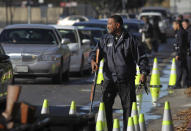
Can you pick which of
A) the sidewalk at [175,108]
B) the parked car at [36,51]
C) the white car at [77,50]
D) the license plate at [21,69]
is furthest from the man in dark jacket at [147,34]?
the license plate at [21,69]

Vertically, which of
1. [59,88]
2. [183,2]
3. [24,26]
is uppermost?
[24,26]

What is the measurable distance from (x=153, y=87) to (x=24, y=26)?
4.84 m

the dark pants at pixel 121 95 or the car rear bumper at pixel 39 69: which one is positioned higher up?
the dark pants at pixel 121 95

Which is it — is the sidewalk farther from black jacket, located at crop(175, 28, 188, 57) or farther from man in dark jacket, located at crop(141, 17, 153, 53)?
man in dark jacket, located at crop(141, 17, 153, 53)

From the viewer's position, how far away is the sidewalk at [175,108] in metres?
10.5

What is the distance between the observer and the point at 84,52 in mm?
19609

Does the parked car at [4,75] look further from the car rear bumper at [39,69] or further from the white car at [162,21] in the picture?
the white car at [162,21]

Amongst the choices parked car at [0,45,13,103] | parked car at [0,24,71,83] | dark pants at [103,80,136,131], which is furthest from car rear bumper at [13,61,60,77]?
dark pants at [103,80,136,131]

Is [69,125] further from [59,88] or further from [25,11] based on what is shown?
[25,11]

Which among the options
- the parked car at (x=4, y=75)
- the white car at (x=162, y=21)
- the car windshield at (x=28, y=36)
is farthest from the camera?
the white car at (x=162, y=21)

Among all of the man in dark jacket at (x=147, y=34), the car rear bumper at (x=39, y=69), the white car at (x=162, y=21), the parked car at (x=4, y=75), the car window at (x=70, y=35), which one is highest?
the parked car at (x=4, y=75)

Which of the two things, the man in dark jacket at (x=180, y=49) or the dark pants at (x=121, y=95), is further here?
the man in dark jacket at (x=180, y=49)

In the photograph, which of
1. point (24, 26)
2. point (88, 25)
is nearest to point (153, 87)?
point (24, 26)

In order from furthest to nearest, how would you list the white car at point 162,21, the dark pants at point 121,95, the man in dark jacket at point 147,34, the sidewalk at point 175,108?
the white car at point 162,21 < the man in dark jacket at point 147,34 < the sidewalk at point 175,108 < the dark pants at point 121,95
